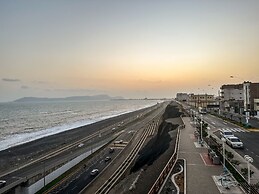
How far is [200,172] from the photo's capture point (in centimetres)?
1903

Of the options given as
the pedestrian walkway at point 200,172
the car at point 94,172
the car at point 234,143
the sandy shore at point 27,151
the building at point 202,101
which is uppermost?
the building at point 202,101

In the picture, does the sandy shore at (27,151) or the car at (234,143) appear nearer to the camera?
the car at (234,143)

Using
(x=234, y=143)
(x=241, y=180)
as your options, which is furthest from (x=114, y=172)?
(x=241, y=180)

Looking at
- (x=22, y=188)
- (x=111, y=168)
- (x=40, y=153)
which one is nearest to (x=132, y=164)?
(x=111, y=168)

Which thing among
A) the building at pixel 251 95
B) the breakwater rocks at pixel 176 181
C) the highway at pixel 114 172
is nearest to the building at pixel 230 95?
the building at pixel 251 95

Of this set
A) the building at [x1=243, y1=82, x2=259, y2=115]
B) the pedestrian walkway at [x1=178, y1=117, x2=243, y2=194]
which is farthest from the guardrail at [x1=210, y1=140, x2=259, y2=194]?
the building at [x1=243, y1=82, x2=259, y2=115]

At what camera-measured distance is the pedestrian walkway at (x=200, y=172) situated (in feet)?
51.0

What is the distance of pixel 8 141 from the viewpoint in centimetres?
6041

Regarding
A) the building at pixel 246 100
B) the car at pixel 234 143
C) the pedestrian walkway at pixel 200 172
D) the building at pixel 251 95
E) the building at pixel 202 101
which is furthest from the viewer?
the building at pixel 202 101

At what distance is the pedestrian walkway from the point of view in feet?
51.0

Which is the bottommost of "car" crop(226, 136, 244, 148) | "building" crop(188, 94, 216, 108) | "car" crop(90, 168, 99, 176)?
"car" crop(90, 168, 99, 176)

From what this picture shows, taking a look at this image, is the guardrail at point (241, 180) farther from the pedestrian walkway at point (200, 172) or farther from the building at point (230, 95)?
the building at point (230, 95)

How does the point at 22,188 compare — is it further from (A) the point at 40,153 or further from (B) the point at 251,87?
(B) the point at 251,87

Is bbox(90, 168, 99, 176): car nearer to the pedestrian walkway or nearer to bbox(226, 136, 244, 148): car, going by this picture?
the pedestrian walkway
